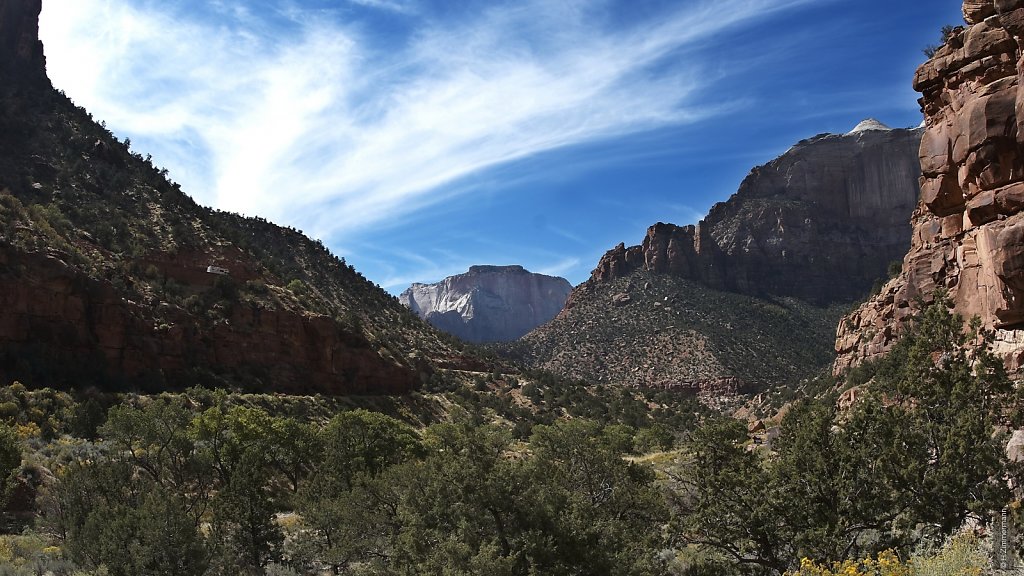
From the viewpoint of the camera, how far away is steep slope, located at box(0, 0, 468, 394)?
40.8m

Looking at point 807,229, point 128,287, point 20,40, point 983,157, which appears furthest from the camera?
point 807,229

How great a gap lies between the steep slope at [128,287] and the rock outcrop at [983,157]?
43.1 m

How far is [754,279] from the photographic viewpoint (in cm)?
13838

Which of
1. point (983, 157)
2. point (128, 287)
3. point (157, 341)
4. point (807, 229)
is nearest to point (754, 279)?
point (807, 229)

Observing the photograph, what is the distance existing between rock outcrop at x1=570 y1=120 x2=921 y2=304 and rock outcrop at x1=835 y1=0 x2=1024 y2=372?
11169cm

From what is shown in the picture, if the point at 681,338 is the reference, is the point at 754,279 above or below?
above

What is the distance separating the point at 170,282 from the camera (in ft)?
166

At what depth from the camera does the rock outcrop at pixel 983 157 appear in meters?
14.3

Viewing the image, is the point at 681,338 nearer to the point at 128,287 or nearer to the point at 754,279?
the point at 754,279

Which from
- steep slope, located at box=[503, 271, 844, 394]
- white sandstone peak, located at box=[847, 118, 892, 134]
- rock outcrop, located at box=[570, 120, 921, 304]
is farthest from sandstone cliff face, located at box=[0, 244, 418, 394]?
white sandstone peak, located at box=[847, 118, 892, 134]

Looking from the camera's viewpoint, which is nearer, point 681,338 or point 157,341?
point 157,341

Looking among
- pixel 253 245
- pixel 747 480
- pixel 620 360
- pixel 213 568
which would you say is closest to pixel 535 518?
pixel 747 480

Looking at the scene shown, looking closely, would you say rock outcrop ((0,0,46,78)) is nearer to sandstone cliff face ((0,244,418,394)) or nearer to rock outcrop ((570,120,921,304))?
sandstone cliff face ((0,244,418,394))

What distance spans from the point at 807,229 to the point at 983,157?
5659 inches
